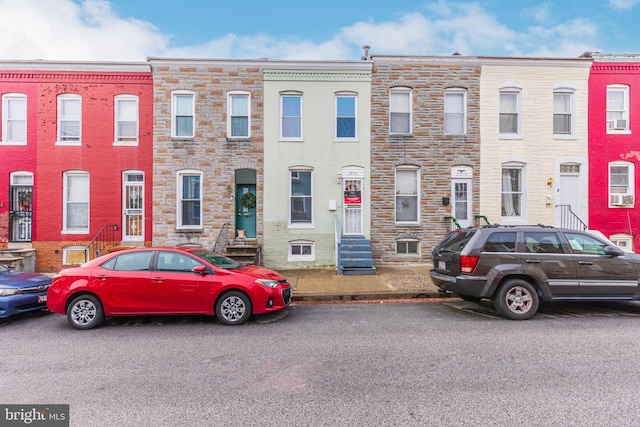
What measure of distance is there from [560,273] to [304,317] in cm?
508

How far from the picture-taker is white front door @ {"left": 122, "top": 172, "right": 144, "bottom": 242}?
41.9ft

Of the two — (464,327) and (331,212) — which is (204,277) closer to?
(464,327)

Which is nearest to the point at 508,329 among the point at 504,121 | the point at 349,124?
the point at 349,124

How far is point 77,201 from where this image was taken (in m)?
12.7

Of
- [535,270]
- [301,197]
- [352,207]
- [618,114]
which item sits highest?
[618,114]

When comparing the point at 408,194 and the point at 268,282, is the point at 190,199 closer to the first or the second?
the point at 268,282

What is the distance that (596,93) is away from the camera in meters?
13.0

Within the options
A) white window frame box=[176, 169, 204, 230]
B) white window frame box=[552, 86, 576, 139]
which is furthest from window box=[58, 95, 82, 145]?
white window frame box=[552, 86, 576, 139]

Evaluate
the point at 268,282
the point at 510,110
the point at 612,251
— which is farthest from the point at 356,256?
the point at 510,110

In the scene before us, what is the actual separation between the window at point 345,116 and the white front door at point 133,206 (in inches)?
298

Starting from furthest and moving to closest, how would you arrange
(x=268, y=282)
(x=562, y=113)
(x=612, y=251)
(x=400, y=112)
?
(x=562, y=113) → (x=400, y=112) → (x=612, y=251) → (x=268, y=282)

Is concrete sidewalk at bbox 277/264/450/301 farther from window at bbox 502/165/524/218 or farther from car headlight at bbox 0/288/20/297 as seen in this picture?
car headlight at bbox 0/288/20/297

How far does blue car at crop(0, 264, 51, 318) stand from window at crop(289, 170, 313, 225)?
7445 millimetres

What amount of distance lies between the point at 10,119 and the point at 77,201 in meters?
3.82
